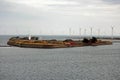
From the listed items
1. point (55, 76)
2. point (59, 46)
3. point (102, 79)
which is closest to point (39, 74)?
point (55, 76)

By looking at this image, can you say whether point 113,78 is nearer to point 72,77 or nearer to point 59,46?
point 72,77

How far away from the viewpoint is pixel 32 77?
6188 cm

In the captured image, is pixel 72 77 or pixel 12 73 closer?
pixel 72 77

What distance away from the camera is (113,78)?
60062 millimetres

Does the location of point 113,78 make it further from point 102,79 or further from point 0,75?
point 0,75

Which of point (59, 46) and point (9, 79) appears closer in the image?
point (9, 79)

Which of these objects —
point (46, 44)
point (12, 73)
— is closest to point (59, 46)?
point (46, 44)

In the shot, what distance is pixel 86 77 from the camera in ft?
202

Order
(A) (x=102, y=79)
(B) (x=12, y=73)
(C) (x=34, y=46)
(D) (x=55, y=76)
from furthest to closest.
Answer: (C) (x=34, y=46), (B) (x=12, y=73), (D) (x=55, y=76), (A) (x=102, y=79)

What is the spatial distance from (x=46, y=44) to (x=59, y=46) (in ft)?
26.8

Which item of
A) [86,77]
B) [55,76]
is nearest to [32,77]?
[55,76]

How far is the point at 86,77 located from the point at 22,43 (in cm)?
13817

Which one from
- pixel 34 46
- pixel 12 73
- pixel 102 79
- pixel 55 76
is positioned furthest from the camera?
pixel 34 46

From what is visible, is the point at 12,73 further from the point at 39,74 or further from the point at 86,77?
the point at 86,77
